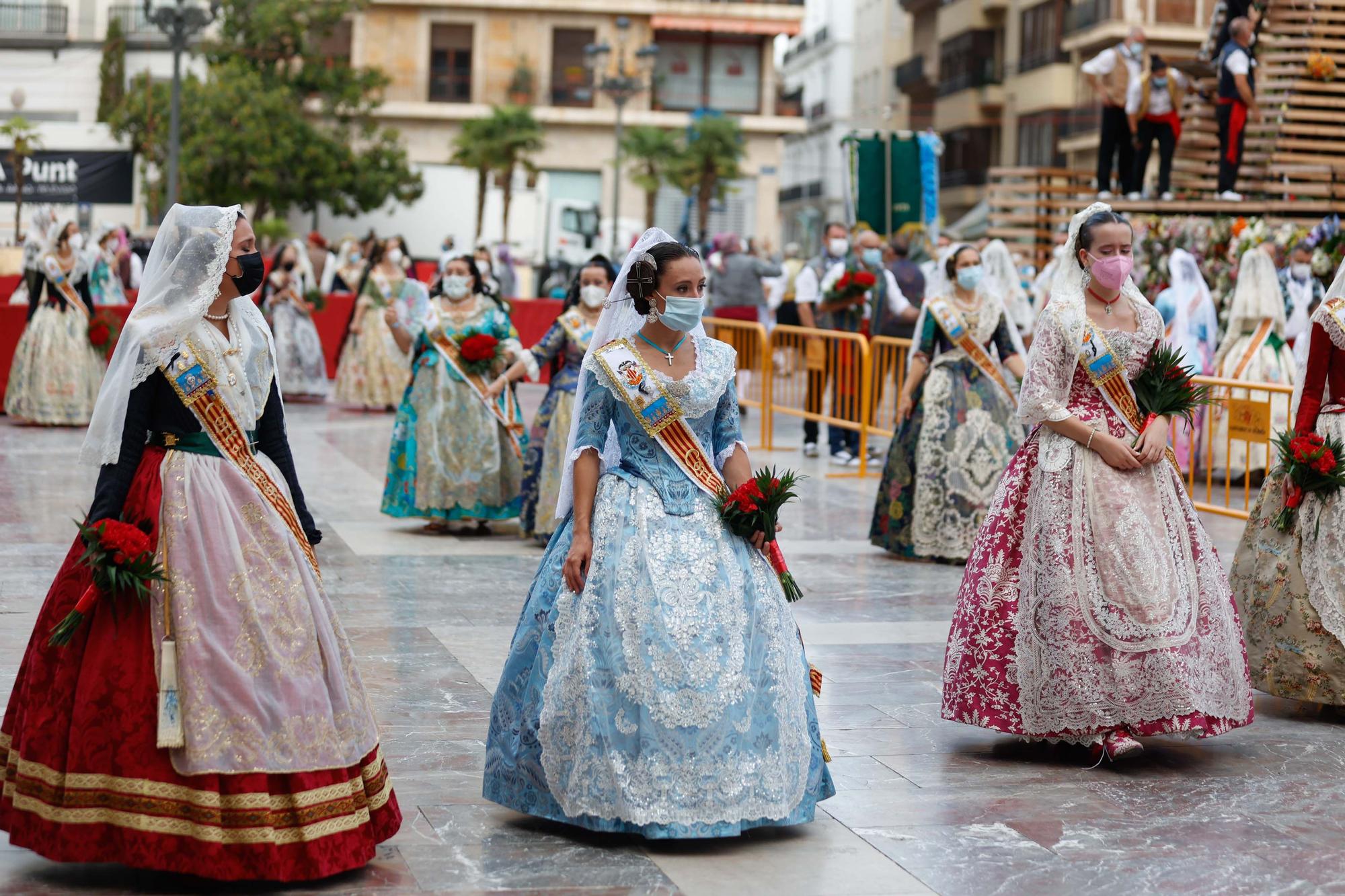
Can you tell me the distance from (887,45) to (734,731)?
62.9 meters

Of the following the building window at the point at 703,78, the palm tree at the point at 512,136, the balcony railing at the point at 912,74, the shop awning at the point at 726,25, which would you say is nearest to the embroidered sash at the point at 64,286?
the palm tree at the point at 512,136

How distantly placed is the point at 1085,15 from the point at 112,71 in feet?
79.7

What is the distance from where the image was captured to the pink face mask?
650cm

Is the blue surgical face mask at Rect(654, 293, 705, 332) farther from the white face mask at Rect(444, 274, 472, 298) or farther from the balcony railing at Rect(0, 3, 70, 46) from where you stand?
the balcony railing at Rect(0, 3, 70, 46)

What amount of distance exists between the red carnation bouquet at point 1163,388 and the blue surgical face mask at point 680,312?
1.92 metres

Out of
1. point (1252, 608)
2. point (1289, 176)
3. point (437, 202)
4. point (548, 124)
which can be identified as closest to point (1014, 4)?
point (548, 124)

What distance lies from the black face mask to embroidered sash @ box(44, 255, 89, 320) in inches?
500

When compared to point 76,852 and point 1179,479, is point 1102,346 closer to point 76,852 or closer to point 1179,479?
point 1179,479

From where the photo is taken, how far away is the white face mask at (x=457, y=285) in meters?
11.4

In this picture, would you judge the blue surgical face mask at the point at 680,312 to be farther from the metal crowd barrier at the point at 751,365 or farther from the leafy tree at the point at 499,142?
the leafy tree at the point at 499,142

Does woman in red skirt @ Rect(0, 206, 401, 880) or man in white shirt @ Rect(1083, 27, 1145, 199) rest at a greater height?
man in white shirt @ Rect(1083, 27, 1145, 199)

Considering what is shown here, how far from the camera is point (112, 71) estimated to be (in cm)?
4591

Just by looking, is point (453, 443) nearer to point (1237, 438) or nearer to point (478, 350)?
point (478, 350)

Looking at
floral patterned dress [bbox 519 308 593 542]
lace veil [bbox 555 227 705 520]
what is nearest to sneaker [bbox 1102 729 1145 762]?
lace veil [bbox 555 227 705 520]
